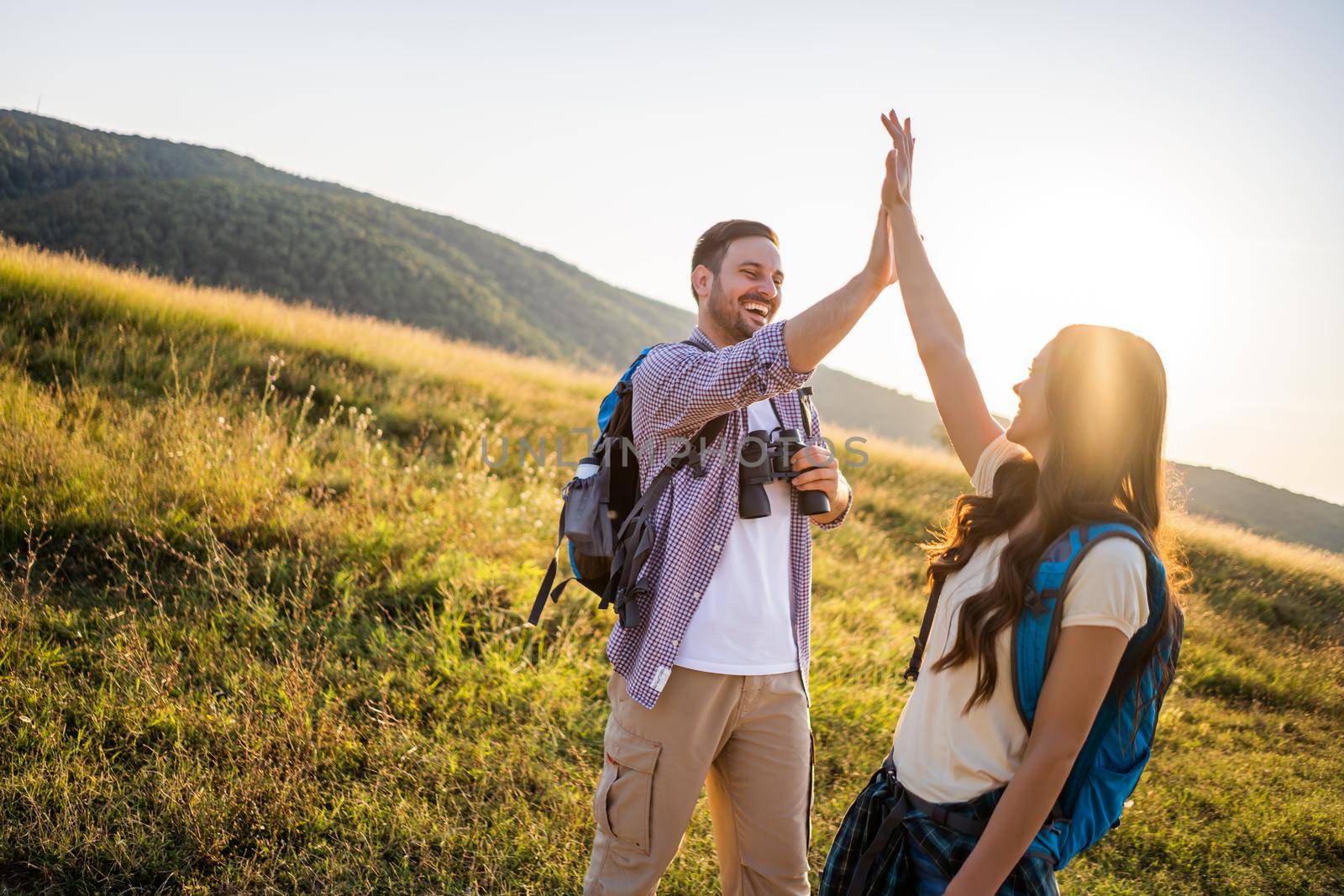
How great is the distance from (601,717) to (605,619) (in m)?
1.20

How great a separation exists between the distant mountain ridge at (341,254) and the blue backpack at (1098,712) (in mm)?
17449

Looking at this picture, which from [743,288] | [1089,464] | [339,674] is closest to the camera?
[1089,464]

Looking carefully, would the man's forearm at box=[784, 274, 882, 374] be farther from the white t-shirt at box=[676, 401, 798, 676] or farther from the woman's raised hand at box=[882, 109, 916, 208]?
the white t-shirt at box=[676, 401, 798, 676]

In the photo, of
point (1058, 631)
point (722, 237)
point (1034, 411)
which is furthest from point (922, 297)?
point (722, 237)

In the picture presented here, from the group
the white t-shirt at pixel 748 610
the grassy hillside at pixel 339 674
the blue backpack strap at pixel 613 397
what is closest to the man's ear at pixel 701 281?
the blue backpack strap at pixel 613 397

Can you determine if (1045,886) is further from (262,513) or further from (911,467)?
(911,467)

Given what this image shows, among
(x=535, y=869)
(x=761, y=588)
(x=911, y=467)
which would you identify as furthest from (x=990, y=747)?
(x=911, y=467)

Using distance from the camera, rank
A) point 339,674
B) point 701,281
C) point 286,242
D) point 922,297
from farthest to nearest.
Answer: point 286,242, point 339,674, point 701,281, point 922,297

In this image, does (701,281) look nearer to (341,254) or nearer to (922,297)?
(922,297)

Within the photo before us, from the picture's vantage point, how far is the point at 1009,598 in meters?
1.58

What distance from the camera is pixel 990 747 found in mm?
1628

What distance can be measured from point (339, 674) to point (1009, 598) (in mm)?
3755

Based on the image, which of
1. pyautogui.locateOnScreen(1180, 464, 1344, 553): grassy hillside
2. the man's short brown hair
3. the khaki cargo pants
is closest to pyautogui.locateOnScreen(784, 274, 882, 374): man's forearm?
the man's short brown hair

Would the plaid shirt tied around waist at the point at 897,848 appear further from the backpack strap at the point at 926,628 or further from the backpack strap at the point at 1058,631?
the backpack strap at the point at 926,628
